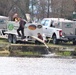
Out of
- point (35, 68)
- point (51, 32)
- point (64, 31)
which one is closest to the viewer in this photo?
point (35, 68)

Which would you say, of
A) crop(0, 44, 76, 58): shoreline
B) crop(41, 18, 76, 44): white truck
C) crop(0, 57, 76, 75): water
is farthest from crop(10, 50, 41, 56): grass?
crop(41, 18, 76, 44): white truck

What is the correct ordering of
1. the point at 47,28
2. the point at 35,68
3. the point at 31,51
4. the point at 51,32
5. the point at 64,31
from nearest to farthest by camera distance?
the point at 35,68 < the point at 31,51 < the point at 64,31 < the point at 51,32 < the point at 47,28

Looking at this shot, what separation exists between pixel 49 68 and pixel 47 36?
1451cm

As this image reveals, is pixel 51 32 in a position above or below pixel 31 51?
above

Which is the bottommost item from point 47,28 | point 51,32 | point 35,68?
point 35,68

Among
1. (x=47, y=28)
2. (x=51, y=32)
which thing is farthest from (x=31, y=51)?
(x=47, y=28)

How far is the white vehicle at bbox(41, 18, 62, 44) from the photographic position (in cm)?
2845

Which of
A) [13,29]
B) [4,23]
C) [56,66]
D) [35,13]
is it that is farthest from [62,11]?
[56,66]

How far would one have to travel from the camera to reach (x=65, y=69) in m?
15.8

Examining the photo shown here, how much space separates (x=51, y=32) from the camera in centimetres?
2961

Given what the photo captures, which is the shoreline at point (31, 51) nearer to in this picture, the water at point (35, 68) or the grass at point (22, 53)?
the grass at point (22, 53)

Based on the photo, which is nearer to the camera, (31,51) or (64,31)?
(31,51)

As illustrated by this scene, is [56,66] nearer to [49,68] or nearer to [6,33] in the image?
[49,68]

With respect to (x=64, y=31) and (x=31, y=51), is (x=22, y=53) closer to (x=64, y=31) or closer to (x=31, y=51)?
(x=31, y=51)
